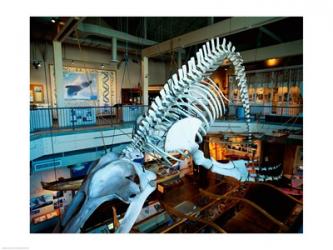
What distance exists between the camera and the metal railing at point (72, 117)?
11.8ft

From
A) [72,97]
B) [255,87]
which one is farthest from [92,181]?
[255,87]

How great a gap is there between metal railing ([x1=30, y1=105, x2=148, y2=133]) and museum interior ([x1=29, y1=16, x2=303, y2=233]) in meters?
0.03

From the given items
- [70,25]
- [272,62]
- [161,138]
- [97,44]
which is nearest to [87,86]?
[97,44]

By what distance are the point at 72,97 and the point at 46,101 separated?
723 mm

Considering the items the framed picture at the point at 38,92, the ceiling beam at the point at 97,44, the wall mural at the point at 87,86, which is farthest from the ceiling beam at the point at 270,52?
the framed picture at the point at 38,92

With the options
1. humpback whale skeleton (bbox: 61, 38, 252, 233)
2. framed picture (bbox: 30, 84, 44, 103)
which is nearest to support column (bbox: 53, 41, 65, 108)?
framed picture (bbox: 30, 84, 44, 103)

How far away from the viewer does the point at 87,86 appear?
A: 15.9ft

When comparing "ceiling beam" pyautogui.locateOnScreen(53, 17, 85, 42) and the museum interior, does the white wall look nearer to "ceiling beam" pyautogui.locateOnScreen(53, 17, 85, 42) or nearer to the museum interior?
the museum interior

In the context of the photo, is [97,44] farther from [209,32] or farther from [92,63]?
[209,32]

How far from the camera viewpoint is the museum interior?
5.72ft

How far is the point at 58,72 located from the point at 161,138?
3.52 meters

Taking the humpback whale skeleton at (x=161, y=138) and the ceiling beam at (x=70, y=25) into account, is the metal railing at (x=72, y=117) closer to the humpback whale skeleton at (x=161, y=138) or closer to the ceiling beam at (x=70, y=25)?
the ceiling beam at (x=70, y=25)

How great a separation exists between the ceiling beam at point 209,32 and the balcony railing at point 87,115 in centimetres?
142
